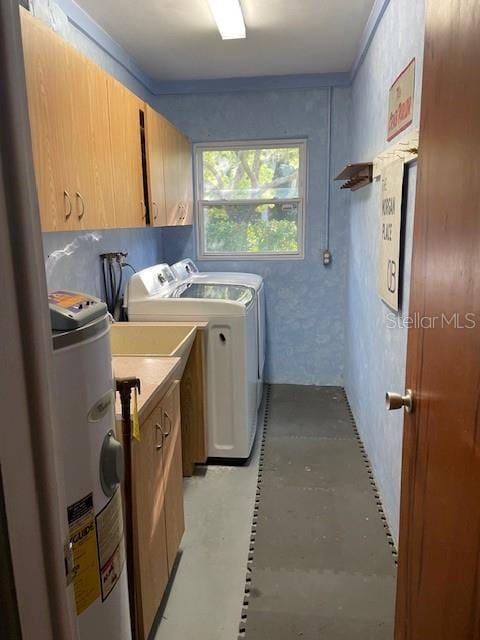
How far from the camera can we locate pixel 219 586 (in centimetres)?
193

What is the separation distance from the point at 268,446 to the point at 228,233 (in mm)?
1876

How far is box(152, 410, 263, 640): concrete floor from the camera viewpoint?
1.75 metres

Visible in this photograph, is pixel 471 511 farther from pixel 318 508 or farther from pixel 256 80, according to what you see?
pixel 256 80

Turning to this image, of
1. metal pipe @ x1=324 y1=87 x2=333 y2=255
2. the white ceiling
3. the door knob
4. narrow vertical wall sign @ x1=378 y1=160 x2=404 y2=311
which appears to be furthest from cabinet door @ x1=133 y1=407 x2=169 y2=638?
metal pipe @ x1=324 y1=87 x2=333 y2=255

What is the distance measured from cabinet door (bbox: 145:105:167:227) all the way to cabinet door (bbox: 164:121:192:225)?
0.10 meters

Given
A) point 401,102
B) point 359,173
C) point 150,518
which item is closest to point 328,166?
point 359,173

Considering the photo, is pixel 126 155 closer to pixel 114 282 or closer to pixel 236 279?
pixel 114 282

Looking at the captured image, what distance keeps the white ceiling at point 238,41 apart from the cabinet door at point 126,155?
546 mm

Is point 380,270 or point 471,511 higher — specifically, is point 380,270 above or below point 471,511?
above

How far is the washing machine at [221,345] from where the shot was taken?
275cm

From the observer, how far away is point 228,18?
99.4 inches

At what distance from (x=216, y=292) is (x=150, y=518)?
1735 millimetres

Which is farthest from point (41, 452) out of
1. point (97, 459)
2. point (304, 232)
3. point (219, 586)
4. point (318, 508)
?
point (304, 232)

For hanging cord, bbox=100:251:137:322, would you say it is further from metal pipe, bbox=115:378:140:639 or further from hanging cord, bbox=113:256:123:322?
metal pipe, bbox=115:378:140:639
